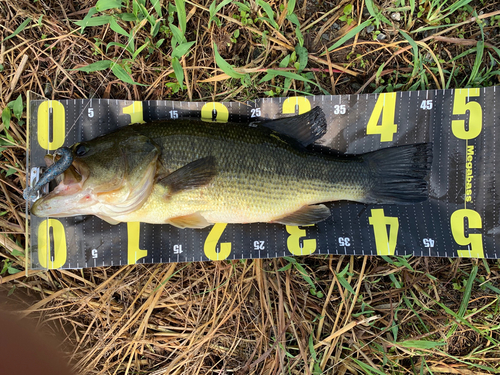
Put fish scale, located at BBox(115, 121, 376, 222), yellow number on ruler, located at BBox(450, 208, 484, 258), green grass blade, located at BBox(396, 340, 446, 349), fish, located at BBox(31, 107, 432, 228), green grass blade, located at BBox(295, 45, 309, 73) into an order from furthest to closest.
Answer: green grass blade, located at BBox(295, 45, 309, 73), yellow number on ruler, located at BBox(450, 208, 484, 258), green grass blade, located at BBox(396, 340, 446, 349), fish scale, located at BBox(115, 121, 376, 222), fish, located at BBox(31, 107, 432, 228)

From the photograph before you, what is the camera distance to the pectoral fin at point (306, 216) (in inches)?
108

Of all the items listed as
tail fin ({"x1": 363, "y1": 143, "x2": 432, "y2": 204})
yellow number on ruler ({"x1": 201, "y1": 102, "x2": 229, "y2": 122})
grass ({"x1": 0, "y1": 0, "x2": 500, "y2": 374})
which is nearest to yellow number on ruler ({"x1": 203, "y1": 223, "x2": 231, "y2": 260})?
grass ({"x1": 0, "y1": 0, "x2": 500, "y2": 374})

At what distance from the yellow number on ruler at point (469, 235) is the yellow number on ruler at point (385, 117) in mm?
1001

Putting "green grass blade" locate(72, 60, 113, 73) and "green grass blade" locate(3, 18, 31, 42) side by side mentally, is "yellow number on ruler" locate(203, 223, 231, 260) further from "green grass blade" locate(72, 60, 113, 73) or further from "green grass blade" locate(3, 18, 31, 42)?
"green grass blade" locate(3, 18, 31, 42)

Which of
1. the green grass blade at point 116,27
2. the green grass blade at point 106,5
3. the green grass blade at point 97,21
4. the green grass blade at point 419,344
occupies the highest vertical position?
the green grass blade at point 106,5

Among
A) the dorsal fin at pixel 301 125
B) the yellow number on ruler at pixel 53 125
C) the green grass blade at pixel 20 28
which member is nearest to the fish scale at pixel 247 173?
the dorsal fin at pixel 301 125

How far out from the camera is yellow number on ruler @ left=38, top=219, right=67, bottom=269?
291 centimetres

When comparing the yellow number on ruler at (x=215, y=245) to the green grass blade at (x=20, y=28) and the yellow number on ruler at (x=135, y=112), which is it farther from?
the green grass blade at (x=20, y=28)

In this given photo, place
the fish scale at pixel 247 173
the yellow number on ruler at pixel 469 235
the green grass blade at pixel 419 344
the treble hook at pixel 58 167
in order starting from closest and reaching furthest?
the treble hook at pixel 58 167, the fish scale at pixel 247 173, the green grass blade at pixel 419 344, the yellow number on ruler at pixel 469 235

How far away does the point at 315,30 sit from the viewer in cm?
306

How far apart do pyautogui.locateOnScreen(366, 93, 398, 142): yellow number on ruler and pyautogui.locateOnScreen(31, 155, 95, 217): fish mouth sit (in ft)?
8.85

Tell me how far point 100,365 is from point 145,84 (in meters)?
2.86

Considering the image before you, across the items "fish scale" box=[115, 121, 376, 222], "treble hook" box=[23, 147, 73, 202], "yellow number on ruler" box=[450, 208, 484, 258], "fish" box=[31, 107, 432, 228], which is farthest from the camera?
"yellow number on ruler" box=[450, 208, 484, 258]

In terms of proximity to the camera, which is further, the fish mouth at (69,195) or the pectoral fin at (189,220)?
the pectoral fin at (189,220)
